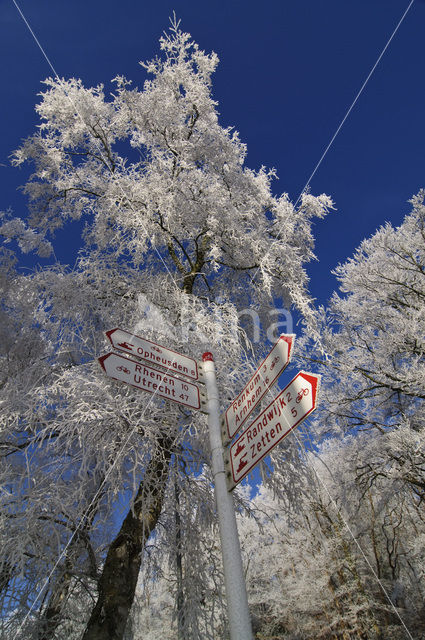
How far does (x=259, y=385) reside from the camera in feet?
8.87

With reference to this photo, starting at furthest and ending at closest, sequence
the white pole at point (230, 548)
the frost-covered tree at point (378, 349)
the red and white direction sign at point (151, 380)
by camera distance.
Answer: the frost-covered tree at point (378, 349) → the red and white direction sign at point (151, 380) → the white pole at point (230, 548)

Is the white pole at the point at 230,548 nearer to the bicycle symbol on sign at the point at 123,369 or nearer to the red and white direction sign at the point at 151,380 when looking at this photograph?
the red and white direction sign at the point at 151,380

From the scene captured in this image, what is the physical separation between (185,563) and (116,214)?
573 cm

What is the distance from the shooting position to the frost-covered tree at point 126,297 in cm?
441

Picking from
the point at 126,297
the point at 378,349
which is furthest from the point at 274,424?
the point at 378,349

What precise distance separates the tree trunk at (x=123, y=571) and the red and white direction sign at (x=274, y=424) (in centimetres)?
181

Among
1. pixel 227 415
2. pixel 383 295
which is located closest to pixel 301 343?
pixel 383 295

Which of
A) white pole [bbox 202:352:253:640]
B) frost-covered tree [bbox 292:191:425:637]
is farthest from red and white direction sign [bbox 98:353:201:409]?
frost-covered tree [bbox 292:191:425:637]

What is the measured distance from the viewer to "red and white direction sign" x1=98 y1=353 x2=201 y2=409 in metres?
2.97

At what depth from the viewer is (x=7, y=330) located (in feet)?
20.8

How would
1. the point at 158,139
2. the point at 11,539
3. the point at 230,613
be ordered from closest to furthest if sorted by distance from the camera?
the point at 230,613
the point at 11,539
the point at 158,139

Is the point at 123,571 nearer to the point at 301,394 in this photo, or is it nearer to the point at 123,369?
the point at 123,369

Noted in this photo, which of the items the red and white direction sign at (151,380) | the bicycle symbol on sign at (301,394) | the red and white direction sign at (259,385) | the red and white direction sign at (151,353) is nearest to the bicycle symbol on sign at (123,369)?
the red and white direction sign at (151,380)

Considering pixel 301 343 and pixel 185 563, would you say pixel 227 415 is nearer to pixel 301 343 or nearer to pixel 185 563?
pixel 185 563
